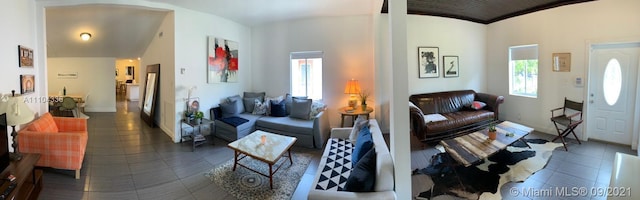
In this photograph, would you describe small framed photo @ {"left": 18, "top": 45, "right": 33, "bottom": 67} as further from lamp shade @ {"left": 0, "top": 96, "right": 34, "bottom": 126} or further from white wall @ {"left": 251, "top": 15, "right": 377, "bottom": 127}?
white wall @ {"left": 251, "top": 15, "right": 377, "bottom": 127}

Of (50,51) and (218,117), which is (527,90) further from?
(50,51)

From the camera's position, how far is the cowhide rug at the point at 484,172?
8.33 feet

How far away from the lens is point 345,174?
2352mm

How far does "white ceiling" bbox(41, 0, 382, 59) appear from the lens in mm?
4105

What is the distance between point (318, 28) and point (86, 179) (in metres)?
4.19

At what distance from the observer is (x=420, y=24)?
15.9 ft

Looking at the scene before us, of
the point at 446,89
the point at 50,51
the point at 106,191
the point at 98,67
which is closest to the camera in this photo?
the point at 106,191

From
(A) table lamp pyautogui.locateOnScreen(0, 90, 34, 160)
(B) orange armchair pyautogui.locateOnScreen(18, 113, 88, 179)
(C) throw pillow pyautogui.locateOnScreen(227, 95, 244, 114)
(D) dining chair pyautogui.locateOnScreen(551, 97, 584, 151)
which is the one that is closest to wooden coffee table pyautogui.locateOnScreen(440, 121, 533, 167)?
(D) dining chair pyautogui.locateOnScreen(551, 97, 584, 151)

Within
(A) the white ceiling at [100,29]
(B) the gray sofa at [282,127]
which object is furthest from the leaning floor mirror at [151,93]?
(B) the gray sofa at [282,127]

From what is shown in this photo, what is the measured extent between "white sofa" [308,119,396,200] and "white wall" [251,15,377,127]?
1.90 metres

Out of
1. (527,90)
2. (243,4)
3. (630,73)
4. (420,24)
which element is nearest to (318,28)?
(243,4)

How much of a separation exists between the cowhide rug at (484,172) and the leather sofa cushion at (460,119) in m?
0.58

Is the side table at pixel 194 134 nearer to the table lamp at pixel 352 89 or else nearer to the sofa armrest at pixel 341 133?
the sofa armrest at pixel 341 133

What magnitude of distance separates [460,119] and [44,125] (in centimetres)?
604
